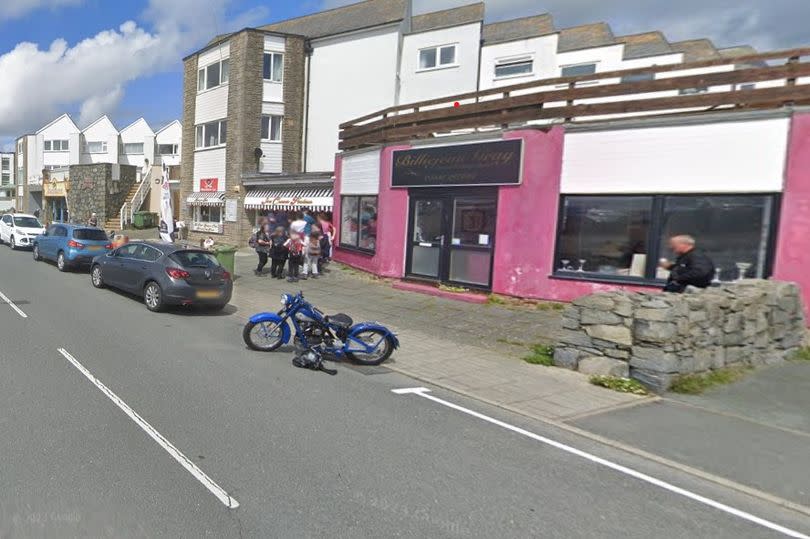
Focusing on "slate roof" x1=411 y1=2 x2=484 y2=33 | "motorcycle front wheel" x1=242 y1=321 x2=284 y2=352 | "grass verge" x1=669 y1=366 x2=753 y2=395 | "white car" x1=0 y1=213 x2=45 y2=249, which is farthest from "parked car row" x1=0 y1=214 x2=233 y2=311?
"slate roof" x1=411 y1=2 x2=484 y2=33

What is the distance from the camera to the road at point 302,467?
3.30 metres

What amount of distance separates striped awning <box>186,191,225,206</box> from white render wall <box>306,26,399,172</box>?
4.36 m

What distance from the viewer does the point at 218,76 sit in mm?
25609

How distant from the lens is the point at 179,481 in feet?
12.1

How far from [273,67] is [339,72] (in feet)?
9.81

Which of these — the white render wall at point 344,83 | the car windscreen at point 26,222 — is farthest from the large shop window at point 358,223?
the car windscreen at point 26,222

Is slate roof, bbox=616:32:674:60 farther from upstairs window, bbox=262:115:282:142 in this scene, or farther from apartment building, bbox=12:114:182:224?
apartment building, bbox=12:114:182:224

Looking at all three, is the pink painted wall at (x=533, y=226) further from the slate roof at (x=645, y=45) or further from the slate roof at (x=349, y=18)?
the slate roof at (x=645, y=45)

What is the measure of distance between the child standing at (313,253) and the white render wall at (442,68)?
11645mm

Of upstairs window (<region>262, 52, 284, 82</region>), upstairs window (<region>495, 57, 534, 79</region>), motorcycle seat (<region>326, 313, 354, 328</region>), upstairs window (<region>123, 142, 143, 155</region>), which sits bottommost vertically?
motorcycle seat (<region>326, 313, 354, 328</region>)

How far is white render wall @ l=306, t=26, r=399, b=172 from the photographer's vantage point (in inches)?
937

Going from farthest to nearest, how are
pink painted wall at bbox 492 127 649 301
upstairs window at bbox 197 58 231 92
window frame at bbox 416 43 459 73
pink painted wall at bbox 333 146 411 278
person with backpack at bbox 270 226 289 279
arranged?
1. upstairs window at bbox 197 58 231 92
2. window frame at bbox 416 43 459 73
3. person with backpack at bbox 270 226 289 279
4. pink painted wall at bbox 333 146 411 278
5. pink painted wall at bbox 492 127 649 301

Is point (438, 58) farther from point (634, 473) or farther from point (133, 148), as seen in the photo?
point (133, 148)

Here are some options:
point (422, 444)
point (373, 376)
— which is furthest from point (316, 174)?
point (422, 444)
